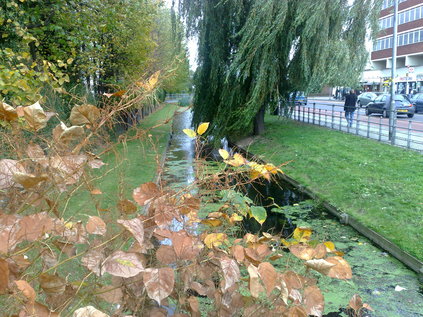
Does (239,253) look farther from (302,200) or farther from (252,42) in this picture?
(252,42)

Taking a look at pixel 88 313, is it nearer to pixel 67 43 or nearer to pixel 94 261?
pixel 94 261

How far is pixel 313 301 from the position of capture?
5.92ft

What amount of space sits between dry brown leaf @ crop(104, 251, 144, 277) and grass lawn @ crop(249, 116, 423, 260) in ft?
15.5

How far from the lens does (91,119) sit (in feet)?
5.70

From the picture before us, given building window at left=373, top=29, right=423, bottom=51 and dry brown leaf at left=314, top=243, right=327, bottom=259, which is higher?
building window at left=373, top=29, right=423, bottom=51

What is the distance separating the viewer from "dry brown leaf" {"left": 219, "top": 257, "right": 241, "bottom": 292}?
1.74m

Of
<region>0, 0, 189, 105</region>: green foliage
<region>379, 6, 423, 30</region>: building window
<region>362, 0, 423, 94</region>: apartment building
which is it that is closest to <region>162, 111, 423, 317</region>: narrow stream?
<region>0, 0, 189, 105</region>: green foliage

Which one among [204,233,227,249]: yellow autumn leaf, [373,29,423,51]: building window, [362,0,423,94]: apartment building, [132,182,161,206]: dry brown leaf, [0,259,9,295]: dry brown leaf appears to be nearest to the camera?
[0,259,9,295]: dry brown leaf

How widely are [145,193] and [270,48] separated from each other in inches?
576

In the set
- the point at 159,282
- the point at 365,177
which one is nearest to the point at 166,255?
the point at 159,282

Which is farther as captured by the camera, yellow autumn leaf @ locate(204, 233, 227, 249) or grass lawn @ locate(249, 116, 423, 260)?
grass lawn @ locate(249, 116, 423, 260)

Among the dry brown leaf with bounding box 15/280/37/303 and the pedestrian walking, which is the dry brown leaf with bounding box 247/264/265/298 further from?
the pedestrian walking

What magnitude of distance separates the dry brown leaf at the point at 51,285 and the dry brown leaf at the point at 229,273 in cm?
64

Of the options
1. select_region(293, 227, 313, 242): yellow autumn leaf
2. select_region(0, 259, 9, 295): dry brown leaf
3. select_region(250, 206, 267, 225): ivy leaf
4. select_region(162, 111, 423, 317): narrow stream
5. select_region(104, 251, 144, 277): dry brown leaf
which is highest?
select_region(0, 259, 9, 295): dry brown leaf
